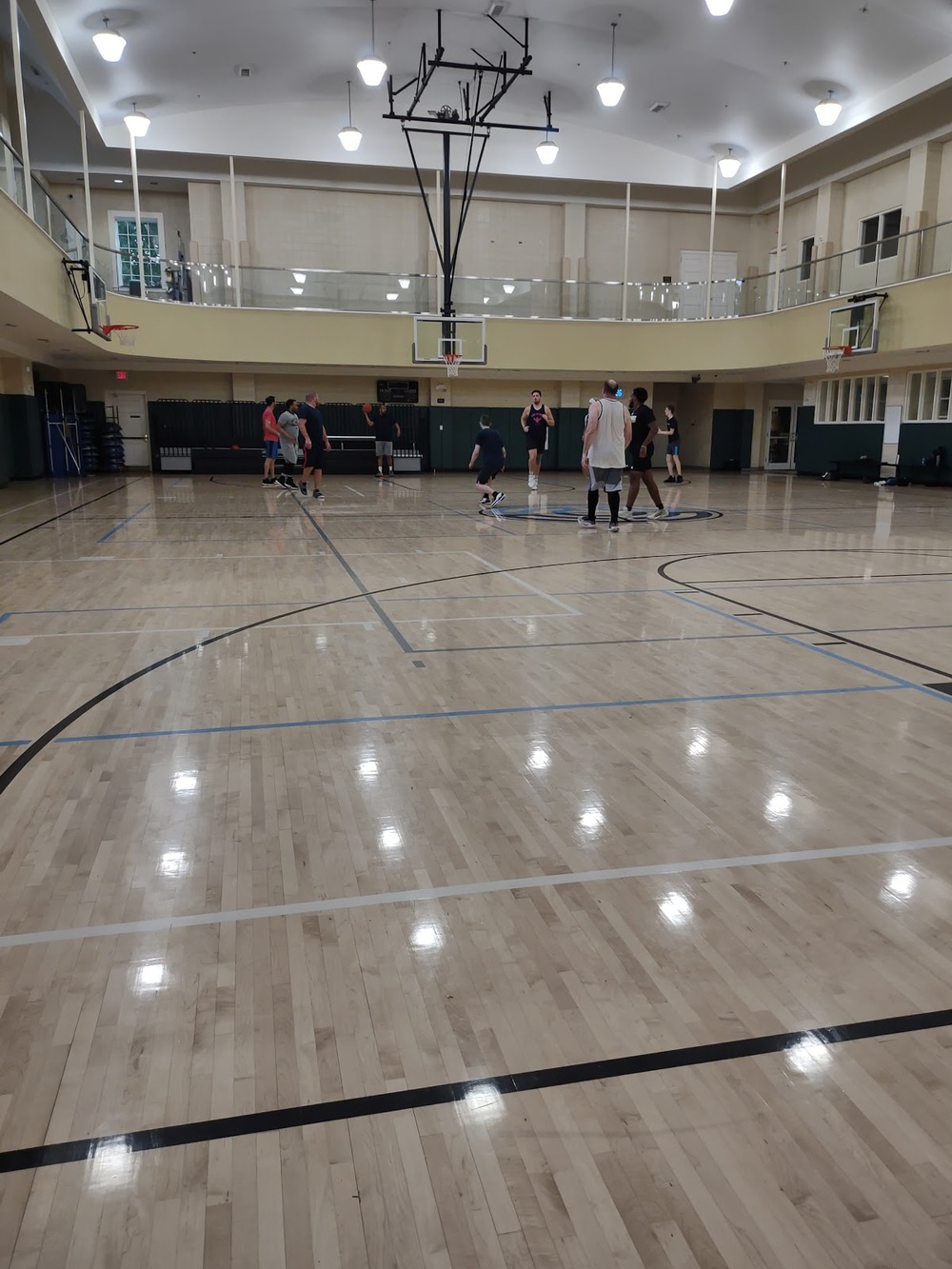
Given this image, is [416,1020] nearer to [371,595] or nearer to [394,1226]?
[394,1226]

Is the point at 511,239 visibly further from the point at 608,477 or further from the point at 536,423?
the point at 608,477

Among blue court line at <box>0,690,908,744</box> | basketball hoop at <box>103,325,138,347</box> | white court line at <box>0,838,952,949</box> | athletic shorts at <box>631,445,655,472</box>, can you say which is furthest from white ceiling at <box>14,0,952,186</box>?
white court line at <box>0,838,952,949</box>

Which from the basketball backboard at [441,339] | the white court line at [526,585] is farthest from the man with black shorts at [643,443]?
the basketball backboard at [441,339]

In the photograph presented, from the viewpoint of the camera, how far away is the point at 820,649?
6.24 m

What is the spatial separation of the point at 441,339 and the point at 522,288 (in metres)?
2.55

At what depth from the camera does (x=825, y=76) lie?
19875mm

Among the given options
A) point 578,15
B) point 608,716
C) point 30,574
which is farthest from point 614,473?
point 578,15

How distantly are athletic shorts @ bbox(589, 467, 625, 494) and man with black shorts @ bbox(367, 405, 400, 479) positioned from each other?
10.9m

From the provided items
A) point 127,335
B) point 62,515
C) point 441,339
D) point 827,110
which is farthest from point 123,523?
point 827,110

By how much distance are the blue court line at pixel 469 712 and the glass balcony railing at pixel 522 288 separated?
686 inches

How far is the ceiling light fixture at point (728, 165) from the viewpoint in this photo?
25141 millimetres

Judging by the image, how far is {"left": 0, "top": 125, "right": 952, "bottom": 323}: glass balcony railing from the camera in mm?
20875

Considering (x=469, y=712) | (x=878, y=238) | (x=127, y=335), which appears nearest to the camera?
(x=469, y=712)

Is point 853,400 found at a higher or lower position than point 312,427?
higher
